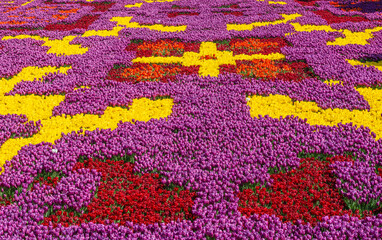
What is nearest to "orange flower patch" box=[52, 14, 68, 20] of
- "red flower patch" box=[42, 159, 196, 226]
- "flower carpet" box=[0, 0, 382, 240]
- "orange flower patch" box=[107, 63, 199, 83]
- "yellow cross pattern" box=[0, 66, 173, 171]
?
"flower carpet" box=[0, 0, 382, 240]

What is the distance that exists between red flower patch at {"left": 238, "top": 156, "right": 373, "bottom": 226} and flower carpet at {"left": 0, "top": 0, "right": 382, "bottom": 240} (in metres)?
0.02

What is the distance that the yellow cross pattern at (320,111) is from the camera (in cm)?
809

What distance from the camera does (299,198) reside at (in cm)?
588

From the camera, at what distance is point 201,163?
22.2 ft

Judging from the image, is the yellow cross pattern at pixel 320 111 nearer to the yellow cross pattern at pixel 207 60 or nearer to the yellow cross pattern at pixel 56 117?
the yellow cross pattern at pixel 56 117

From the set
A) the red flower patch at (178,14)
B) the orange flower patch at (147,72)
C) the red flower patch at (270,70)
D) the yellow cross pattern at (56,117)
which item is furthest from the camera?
the red flower patch at (178,14)

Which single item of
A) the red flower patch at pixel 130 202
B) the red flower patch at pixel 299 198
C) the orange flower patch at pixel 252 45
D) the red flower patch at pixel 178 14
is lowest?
the red flower patch at pixel 130 202

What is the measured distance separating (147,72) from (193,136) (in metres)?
4.77

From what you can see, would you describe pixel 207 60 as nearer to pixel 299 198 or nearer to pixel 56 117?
pixel 56 117

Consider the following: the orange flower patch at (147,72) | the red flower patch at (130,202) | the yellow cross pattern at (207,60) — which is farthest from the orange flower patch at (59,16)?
the red flower patch at (130,202)

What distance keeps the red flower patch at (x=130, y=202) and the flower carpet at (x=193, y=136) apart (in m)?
0.03

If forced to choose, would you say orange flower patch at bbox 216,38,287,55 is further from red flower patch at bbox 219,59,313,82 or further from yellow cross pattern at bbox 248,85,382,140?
yellow cross pattern at bbox 248,85,382,140

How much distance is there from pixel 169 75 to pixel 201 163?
5430 millimetres

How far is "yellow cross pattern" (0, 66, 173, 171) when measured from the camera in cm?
769
